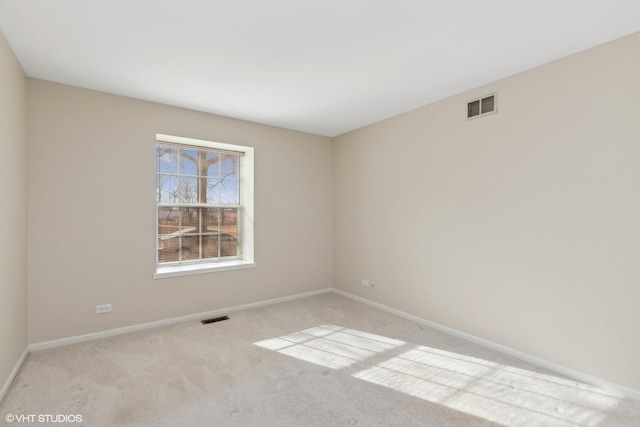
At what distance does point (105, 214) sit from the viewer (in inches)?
119

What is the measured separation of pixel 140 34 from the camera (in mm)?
2055

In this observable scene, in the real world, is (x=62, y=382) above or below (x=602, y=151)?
below

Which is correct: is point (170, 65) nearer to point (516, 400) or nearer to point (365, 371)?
point (365, 371)

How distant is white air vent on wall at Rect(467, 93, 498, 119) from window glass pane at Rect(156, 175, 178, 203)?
345cm

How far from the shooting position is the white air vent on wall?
9.12ft

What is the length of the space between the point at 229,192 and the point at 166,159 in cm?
87

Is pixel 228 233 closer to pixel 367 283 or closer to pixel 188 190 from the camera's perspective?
pixel 188 190

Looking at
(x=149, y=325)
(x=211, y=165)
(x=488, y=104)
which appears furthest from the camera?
(x=211, y=165)

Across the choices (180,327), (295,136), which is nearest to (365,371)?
(180,327)

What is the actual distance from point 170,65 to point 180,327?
8.78 feet

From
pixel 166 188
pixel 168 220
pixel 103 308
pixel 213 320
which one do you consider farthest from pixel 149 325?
pixel 166 188

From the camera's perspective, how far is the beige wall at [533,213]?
2104 millimetres

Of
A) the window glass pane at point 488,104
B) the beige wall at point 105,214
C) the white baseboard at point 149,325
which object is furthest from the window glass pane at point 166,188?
the window glass pane at point 488,104

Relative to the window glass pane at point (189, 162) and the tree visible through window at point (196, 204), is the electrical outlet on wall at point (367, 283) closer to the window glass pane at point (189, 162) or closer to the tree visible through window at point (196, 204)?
the tree visible through window at point (196, 204)
